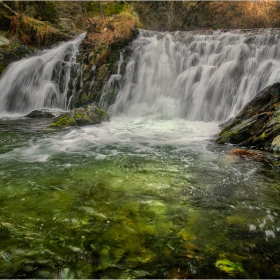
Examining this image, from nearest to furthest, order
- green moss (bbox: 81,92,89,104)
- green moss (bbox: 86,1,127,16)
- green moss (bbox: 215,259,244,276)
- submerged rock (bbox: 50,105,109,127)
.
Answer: green moss (bbox: 215,259,244,276)
submerged rock (bbox: 50,105,109,127)
green moss (bbox: 81,92,89,104)
green moss (bbox: 86,1,127,16)

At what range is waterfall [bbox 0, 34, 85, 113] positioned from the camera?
1024cm

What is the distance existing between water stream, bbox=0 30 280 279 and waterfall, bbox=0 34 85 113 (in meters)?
3.70

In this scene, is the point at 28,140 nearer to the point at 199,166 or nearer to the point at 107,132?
the point at 107,132

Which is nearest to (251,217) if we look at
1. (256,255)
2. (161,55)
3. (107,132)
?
(256,255)

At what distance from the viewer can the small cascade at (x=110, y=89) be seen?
10102 millimetres

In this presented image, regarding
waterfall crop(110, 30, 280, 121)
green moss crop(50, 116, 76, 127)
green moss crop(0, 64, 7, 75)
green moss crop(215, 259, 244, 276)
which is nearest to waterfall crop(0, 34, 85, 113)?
green moss crop(0, 64, 7, 75)

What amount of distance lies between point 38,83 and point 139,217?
10.0 meters

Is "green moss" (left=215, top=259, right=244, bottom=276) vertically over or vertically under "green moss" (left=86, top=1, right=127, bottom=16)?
under

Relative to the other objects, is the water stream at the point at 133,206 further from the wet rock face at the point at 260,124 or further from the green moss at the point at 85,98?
the green moss at the point at 85,98

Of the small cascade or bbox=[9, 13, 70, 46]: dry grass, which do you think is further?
bbox=[9, 13, 70, 46]: dry grass

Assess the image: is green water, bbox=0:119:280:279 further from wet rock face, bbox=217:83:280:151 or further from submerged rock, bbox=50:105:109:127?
submerged rock, bbox=50:105:109:127

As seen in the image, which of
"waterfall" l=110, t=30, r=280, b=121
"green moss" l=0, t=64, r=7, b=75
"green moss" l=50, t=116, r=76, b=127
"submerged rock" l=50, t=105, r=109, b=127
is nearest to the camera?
"green moss" l=50, t=116, r=76, b=127

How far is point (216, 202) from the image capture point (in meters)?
2.64

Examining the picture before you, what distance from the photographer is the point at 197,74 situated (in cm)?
971
